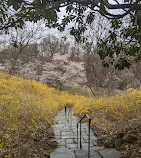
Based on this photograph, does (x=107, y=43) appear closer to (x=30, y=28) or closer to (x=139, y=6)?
(x=139, y=6)

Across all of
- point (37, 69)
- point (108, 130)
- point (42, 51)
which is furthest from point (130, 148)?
point (42, 51)

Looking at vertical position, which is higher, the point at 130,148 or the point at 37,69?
the point at 37,69

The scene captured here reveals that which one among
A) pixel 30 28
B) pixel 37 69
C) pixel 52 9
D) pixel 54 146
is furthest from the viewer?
pixel 37 69

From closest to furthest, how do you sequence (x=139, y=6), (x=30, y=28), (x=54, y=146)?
(x=139, y=6) → (x=54, y=146) → (x=30, y=28)

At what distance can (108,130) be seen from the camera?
4.22m

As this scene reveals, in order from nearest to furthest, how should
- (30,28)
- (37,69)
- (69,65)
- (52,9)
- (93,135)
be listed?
(52,9) < (93,135) < (30,28) < (69,65) < (37,69)

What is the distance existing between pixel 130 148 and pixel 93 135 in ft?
5.46

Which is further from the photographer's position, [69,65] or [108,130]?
[69,65]

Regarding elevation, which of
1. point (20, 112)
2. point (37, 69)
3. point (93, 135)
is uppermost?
point (37, 69)

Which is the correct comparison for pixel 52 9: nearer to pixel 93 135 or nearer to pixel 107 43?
pixel 107 43

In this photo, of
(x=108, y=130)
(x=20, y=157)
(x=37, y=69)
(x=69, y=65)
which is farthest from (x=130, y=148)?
(x=37, y=69)

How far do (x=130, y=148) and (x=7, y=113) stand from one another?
116 inches

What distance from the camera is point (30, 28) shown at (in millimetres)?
15547

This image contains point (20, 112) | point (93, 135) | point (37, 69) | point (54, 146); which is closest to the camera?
point (54, 146)
